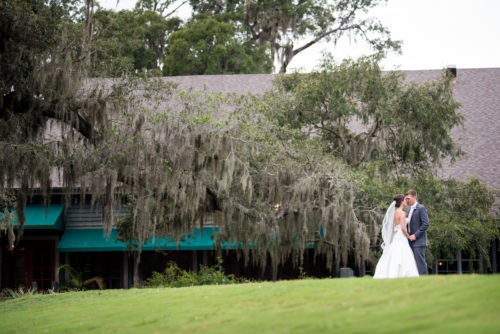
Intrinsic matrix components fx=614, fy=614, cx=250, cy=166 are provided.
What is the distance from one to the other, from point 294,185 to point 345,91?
124 inches

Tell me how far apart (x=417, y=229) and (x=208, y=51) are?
18974 mm

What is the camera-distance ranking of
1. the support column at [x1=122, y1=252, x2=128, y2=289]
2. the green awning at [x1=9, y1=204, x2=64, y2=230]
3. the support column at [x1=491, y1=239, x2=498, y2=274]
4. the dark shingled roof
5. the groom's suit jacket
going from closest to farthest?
the groom's suit jacket
the green awning at [x1=9, y1=204, x2=64, y2=230]
the support column at [x1=491, y1=239, x2=498, y2=274]
the dark shingled roof
the support column at [x1=122, y1=252, x2=128, y2=289]

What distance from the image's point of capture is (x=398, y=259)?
404 inches

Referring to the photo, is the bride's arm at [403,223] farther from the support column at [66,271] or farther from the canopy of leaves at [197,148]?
the support column at [66,271]

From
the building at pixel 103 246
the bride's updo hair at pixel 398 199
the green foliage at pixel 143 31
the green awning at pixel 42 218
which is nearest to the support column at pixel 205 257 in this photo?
the building at pixel 103 246

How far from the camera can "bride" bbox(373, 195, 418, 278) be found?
1023 centimetres

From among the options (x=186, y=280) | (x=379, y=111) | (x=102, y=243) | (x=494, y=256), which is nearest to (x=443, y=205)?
(x=379, y=111)

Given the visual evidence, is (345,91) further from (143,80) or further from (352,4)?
(352,4)

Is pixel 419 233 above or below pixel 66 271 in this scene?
above

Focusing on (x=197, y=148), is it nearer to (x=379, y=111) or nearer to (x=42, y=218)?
(x=379, y=111)

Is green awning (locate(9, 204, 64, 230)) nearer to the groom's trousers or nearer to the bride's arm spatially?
the bride's arm

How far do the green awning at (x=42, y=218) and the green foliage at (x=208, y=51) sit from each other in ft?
35.1

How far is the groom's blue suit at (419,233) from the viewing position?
1015cm

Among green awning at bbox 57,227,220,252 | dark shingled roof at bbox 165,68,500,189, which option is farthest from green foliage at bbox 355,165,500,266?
green awning at bbox 57,227,220,252
